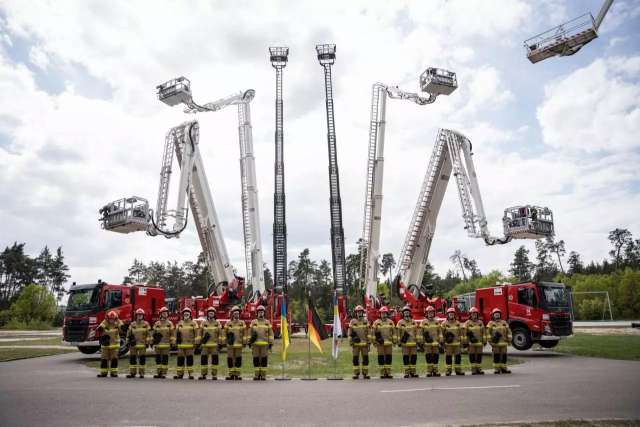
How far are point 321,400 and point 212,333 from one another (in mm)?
5146

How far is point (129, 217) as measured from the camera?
19.9 m

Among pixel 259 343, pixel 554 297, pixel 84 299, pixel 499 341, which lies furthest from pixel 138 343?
pixel 554 297

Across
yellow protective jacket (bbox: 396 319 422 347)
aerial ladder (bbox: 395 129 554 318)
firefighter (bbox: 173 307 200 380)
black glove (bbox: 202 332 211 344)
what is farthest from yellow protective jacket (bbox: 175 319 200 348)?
aerial ladder (bbox: 395 129 554 318)

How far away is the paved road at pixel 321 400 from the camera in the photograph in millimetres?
7184

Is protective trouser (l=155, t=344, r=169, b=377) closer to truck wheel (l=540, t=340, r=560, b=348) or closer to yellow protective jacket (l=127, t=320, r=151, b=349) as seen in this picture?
yellow protective jacket (l=127, t=320, r=151, b=349)

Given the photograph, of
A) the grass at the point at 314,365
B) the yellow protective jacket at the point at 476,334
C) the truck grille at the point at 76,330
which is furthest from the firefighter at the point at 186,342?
the yellow protective jacket at the point at 476,334

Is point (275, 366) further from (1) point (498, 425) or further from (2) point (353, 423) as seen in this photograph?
(1) point (498, 425)

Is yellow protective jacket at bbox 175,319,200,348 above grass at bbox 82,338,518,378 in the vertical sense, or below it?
above

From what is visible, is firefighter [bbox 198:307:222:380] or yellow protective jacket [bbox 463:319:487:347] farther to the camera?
yellow protective jacket [bbox 463:319:487:347]

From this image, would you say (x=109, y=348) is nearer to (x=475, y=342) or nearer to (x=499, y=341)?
(x=475, y=342)

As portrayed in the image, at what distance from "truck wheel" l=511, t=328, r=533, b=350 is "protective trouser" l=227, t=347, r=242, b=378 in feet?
40.4

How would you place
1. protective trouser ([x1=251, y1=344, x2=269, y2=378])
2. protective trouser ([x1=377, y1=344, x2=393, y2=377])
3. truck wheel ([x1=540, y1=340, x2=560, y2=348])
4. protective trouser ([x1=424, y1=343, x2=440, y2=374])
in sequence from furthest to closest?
truck wheel ([x1=540, y1=340, x2=560, y2=348]) < protective trouser ([x1=424, y1=343, x2=440, y2=374]) < protective trouser ([x1=377, y1=344, x2=393, y2=377]) < protective trouser ([x1=251, y1=344, x2=269, y2=378])

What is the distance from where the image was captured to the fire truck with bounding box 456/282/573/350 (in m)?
18.4

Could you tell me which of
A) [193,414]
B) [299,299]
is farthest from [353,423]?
[299,299]
